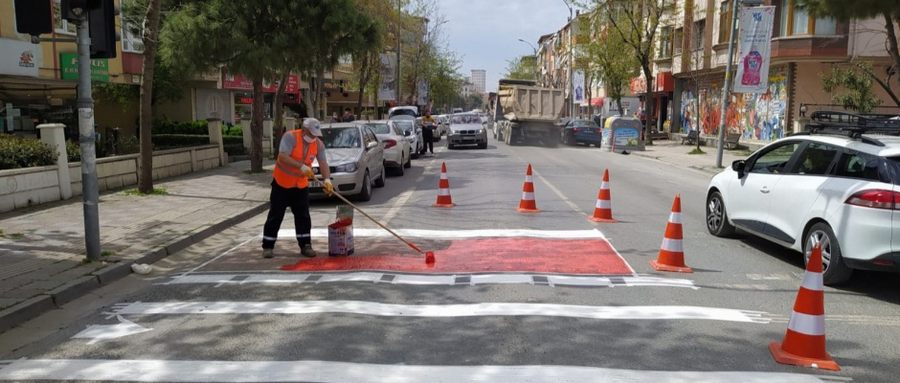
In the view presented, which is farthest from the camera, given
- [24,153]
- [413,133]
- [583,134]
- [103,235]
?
[583,134]

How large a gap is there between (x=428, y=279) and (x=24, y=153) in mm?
8703

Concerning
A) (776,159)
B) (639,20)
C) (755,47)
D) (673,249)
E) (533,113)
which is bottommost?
(673,249)

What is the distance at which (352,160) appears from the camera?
12.8 metres

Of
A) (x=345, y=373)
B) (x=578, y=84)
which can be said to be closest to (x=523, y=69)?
(x=578, y=84)

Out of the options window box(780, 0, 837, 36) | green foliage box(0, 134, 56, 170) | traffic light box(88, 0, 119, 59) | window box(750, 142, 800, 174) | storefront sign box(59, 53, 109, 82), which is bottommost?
green foliage box(0, 134, 56, 170)

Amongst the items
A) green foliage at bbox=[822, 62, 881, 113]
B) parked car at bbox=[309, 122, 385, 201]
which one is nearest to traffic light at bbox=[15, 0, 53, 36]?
parked car at bbox=[309, 122, 385, 201]

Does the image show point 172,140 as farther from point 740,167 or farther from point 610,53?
point 610,53

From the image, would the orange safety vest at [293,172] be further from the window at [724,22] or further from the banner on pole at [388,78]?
the banner on pole at [388,78]

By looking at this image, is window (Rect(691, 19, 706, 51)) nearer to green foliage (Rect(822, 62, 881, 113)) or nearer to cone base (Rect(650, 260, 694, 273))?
green foliage (Rect(822, 62, 881, 113))

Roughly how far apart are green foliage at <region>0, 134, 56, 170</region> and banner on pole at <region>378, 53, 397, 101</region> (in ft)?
92.9

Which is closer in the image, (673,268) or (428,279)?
(428,279)

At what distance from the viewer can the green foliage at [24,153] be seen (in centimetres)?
1145

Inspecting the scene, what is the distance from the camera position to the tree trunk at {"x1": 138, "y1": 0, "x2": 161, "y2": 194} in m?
12.7

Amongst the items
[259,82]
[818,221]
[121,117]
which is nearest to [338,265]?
[818,221]
